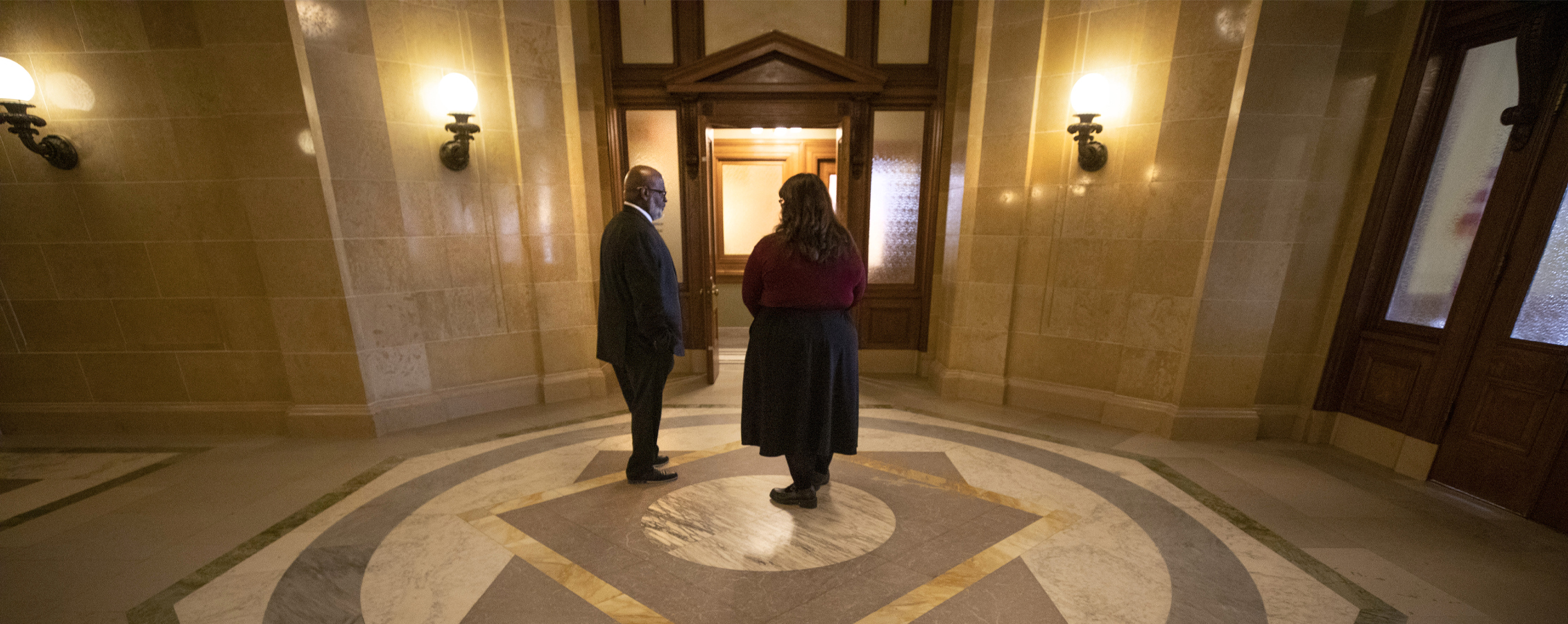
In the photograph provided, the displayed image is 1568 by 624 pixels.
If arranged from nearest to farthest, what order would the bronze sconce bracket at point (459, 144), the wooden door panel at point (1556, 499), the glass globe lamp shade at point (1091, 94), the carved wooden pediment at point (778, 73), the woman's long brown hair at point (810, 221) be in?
the woman's long brown hair at point (810, 221), the wooden door panel at point (1556, 499), the glass globe lamp shade at point (1091, 94), the bronze sconce bracket at point (459, 144), the carved wooden pediment at point (778, 73)

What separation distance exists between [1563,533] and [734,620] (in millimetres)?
4216

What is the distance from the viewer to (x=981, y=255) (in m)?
4.43

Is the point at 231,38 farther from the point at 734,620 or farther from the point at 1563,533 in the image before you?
the point at 1563,533

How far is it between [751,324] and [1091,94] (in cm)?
293

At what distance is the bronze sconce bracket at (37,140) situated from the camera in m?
3.23

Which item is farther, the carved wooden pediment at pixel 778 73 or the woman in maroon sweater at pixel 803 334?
the carved wooden pediment at pixel 778 73

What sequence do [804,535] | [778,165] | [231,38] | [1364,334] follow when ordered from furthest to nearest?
[778,165]
[1364,334]
[231,38]
[804,535]

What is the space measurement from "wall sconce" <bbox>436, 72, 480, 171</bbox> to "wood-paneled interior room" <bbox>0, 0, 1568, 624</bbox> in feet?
0.11

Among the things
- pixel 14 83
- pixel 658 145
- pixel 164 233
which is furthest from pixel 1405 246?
pixel 14 83

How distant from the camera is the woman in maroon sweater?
2.33 m

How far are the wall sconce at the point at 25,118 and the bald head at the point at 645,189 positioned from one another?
3931 mm

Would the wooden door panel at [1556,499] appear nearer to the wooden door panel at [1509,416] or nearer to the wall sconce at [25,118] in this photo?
the wooden door panel at [1509,416]

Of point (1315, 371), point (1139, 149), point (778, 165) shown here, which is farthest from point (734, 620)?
point (778, 165)

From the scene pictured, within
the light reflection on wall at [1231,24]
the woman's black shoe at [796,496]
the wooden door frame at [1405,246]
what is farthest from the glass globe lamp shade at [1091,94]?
the woman's black shoe at [796,496]
